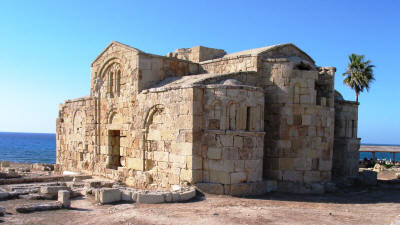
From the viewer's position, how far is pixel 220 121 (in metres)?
11.8

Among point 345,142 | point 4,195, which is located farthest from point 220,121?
point 345,142

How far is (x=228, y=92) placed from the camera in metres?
11.8

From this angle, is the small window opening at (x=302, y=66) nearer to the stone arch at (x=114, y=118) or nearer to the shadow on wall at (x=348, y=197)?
the shadow on wall at (x=348, y=197)

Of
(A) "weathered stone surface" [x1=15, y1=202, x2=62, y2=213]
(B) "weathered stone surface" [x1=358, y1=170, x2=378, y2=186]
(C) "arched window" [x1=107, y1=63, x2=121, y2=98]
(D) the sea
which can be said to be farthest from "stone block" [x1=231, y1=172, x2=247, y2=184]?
(D) the sea

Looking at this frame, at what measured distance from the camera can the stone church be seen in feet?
39.0

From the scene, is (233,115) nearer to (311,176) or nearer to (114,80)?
(311,176)

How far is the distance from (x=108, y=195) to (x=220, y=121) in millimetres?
4182

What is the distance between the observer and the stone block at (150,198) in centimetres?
1059

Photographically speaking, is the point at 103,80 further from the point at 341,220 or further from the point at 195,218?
the point at 341,220

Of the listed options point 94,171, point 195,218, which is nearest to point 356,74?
point 94,171

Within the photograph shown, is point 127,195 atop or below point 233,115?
below

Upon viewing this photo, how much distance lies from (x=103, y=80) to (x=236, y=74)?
24.6 ft

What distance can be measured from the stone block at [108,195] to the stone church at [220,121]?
235 centimetres

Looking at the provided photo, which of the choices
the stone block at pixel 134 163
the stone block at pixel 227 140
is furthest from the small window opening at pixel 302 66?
the stone block at pixel 134 163
